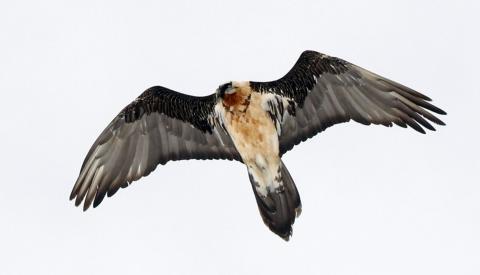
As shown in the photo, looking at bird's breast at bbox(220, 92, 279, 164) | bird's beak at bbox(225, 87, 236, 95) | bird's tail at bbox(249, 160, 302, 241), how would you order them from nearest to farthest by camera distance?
1. bird's tail at bbox(249, 160, 302, 241)
2. bird's beak at bbox(225, 87, 236, 95)
3. bird's breast at bbox(220, 92, 279, 164)

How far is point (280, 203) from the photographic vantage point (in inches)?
796

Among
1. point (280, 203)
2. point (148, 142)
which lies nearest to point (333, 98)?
point (280, 203)

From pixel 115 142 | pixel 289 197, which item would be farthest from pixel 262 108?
pixel 115 142

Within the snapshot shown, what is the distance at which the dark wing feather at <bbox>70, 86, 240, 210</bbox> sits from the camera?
21.2 metres

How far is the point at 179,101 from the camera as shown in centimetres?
2123

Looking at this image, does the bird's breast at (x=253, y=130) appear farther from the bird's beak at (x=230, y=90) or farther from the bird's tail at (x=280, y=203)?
the bird's tail at (x=280, y=203)

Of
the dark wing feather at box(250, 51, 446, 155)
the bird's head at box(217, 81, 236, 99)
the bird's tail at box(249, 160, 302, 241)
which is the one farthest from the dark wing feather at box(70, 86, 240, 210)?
the dark wing feather at box(250, 51, 446, 155)

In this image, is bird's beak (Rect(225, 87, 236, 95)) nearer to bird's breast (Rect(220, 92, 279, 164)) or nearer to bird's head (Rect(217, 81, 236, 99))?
bird's head (Rect(217, 81, 236, 99))

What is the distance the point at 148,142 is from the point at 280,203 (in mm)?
3107

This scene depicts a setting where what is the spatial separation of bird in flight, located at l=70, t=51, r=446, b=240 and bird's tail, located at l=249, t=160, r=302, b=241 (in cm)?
2

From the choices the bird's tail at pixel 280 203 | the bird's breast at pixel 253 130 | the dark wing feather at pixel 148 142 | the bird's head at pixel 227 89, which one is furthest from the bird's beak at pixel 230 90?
the bird's tail at pixel 280 203

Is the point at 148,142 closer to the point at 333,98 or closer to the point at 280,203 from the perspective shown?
the point at 280,203

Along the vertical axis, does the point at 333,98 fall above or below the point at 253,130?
above

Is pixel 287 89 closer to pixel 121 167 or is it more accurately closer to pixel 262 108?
pixel 262 108
